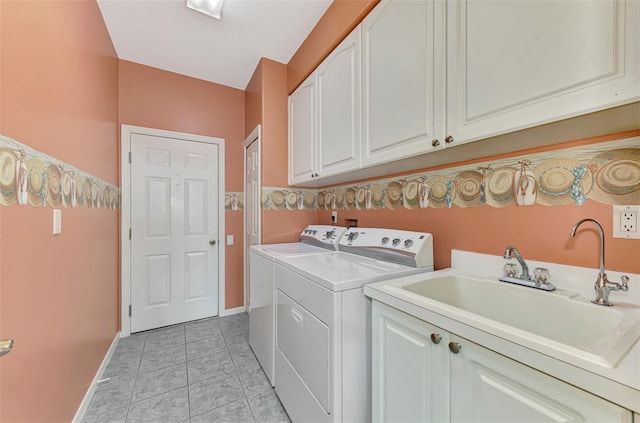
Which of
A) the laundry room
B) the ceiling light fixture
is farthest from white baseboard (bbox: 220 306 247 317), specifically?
the ceiling light fixture

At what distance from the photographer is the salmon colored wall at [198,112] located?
2.54 metres

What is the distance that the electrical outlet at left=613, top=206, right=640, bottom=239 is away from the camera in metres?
0.81

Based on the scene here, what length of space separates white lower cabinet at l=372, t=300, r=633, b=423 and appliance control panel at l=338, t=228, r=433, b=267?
45 centimetres

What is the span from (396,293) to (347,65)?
4.78 ft

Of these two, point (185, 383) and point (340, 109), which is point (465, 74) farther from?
point (185, 383)

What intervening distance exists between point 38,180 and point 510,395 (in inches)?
72.7

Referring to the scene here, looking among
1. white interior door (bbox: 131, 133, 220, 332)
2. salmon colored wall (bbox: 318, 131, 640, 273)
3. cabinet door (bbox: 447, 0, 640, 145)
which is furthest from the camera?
white interior door (bbox: 131, 133, 220, 332)

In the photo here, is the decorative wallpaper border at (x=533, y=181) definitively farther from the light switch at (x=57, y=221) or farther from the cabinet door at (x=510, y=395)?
the light switch at (x=57, y=221)

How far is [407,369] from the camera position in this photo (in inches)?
34.9

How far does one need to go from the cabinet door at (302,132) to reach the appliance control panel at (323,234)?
1.54 ft

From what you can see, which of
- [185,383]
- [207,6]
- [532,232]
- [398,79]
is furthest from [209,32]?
[185,383]

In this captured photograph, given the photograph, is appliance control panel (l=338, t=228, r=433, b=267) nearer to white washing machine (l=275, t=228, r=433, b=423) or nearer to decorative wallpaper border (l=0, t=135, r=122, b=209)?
white washing machine (l=275, t=228, r=433, b=423)

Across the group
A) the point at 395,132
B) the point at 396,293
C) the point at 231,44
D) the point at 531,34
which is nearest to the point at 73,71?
the point at 231,44

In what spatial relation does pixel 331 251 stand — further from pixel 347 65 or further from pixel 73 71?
pixel 73 71
